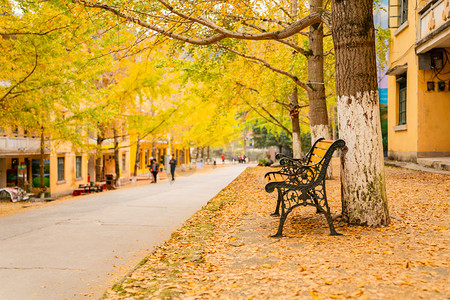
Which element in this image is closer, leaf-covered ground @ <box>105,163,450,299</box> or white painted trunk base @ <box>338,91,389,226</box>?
leaf-covered ground @ <box>105,163,450,299</box>

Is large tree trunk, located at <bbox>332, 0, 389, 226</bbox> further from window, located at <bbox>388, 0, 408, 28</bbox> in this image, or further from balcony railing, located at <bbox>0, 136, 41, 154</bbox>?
balcony railing, located at <bbox>0, 136, 41, 154</bbox>

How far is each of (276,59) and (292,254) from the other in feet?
48.2

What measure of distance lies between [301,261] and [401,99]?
50.4 feet

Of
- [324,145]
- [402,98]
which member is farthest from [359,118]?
[402,98]

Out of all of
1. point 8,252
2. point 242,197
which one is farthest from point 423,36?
point 8,252

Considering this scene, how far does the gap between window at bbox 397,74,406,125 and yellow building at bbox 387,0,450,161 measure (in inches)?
21.4

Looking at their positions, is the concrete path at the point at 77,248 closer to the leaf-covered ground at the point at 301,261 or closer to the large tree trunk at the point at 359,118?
the leaf-covered ground at the point at 301,261

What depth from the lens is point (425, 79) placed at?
14516mm

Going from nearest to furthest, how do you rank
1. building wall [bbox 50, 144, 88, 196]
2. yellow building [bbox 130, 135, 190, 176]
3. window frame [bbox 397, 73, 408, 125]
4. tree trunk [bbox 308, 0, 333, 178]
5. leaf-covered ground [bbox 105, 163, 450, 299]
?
leaf-covered ground [bbox 105, 163, 450, 299] < tree trunk [bbox 308, 0, 333, 178] < window frame [bbox 397, 73, 408, 125] < building wall [bbox 50, 144, 88, 196] < yellow building [bbox 130, 135, 190, 176]

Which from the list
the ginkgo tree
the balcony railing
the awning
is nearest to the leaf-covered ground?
the ginkgo tree

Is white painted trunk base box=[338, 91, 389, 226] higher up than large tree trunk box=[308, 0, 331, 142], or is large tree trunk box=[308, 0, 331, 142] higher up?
large tree trunk box=[308, 0, 331, 142]

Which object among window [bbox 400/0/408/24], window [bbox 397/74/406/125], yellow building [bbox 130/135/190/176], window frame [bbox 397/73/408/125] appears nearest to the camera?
window [bbox 400/0/408/24]

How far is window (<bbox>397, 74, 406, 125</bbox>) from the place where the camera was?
55.5 ft

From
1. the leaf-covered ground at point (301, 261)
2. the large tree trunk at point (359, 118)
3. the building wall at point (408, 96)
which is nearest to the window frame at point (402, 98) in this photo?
the building wall at point (408, 96)
